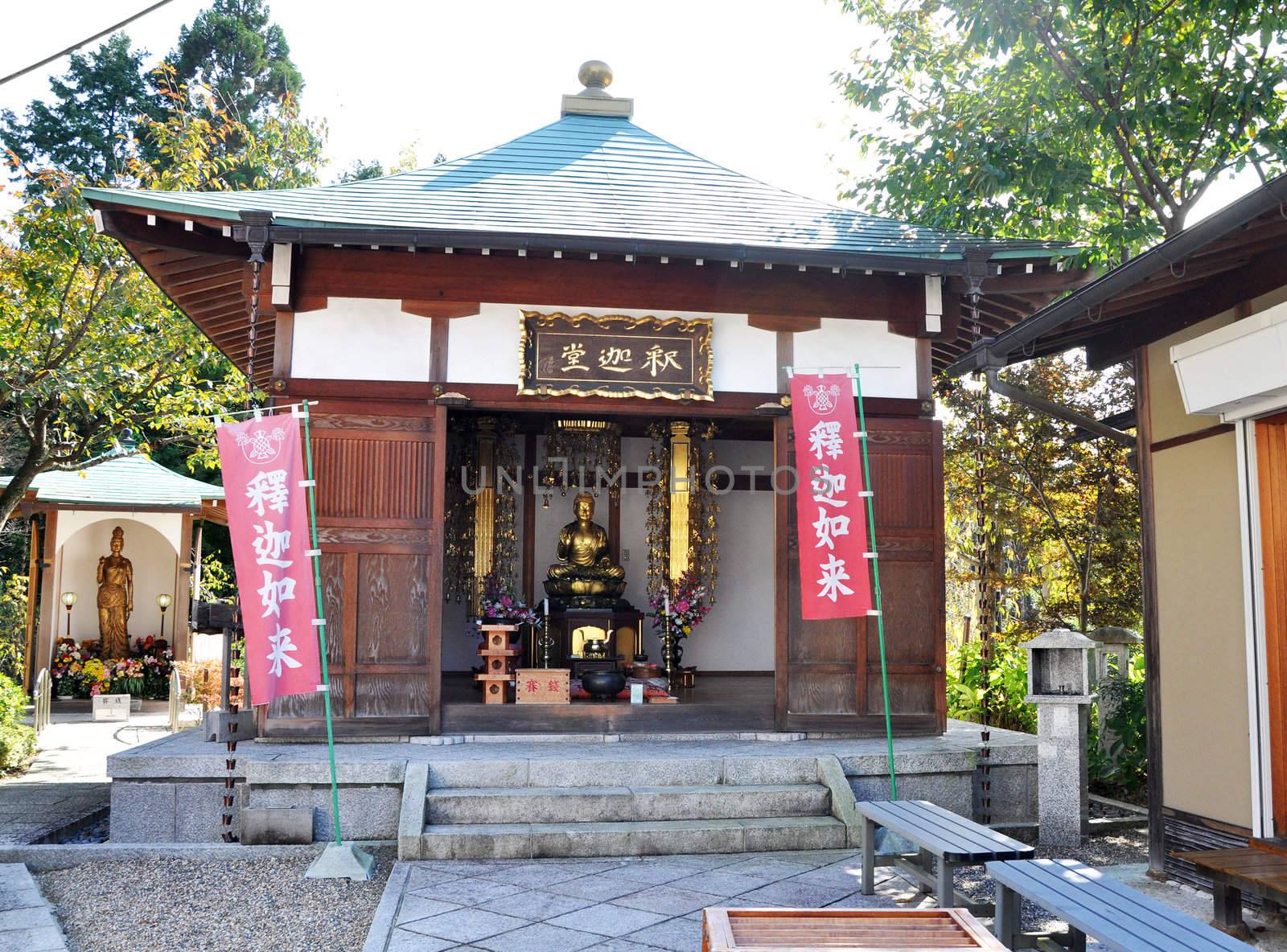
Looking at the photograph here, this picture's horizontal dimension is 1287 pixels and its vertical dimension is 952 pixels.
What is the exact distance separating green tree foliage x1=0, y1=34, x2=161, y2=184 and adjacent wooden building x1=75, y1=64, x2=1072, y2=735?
19383mm

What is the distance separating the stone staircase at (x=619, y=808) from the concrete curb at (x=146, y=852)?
0.62 m

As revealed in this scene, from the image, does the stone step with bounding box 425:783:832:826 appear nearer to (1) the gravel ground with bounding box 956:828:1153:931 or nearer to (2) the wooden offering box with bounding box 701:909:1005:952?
(1) the gravel ground with bounding box 956:828:1153:931

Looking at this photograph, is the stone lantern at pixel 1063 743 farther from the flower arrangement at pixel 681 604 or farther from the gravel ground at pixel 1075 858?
the flower arrangement at pixel 681 604

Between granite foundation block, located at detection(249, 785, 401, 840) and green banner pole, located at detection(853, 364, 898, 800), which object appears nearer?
granite foundation block, located at detection(249, 785, 401, 840)

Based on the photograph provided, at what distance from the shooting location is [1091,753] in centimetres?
910

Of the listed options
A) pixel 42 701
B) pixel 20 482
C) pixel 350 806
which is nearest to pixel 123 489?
pixel 42 701

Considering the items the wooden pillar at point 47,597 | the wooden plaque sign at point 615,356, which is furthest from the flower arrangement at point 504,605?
the wooden pillar at point 47,597

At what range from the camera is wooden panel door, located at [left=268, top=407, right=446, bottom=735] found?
24.6ft

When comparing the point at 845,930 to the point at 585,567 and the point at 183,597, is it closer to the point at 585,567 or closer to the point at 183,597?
the point at 585,567

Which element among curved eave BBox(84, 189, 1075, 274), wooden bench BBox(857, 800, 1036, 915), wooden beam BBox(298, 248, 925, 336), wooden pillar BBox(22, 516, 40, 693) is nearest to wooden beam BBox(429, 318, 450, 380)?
wooden beam BBox(298, 248, 925, 336)

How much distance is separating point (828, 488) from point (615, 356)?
1.88m

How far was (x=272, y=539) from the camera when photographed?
654 centimetres

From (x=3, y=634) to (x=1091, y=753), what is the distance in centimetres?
1657

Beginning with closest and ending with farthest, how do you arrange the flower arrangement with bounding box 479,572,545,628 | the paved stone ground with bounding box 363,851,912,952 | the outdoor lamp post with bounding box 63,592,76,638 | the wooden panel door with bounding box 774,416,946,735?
the paved stone ground with bounding box 363,851,912,952 → the wooden panel door with bounding box 774,416,946,735 → the flower arrangement with bounding box 479,572,545,628 → the outdoor lamp post with bounding box 63,592,76,638
